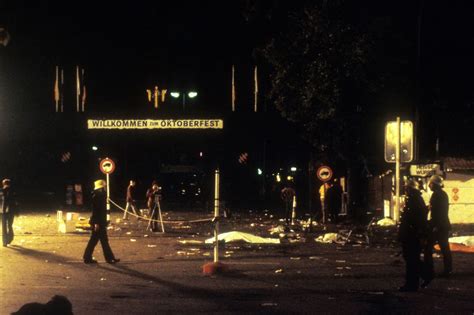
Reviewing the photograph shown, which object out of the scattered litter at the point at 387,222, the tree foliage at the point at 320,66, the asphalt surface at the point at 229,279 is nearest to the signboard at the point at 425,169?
the asphalt surface at the point at 229,279

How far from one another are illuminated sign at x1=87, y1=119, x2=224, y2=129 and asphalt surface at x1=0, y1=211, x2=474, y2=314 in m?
31.8

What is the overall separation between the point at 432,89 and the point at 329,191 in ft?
24.1

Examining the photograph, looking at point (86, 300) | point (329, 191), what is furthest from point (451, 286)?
point (329, 191)

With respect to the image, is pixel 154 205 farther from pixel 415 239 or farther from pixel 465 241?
pixel 415 239

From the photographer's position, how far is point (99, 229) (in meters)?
20.0

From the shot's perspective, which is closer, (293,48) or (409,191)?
(409,191)

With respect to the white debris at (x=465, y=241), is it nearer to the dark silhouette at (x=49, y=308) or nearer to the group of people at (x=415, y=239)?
the group of people at (x=415, y=239)

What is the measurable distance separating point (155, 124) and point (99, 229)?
3966 centimetres

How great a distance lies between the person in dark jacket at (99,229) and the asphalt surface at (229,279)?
32cm

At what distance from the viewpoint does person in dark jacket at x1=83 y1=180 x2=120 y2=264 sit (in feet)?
64.2

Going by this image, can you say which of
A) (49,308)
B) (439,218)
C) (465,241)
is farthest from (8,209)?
(49,308)

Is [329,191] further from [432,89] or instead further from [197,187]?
[197,187]

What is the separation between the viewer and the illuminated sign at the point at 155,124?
195ft

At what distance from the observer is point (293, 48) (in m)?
39.0
